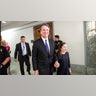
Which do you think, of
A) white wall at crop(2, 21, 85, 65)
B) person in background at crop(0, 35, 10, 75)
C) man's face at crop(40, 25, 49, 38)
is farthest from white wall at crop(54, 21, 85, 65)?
person in background at crop(0, 35, 10, 75)

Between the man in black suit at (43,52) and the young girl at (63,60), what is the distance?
0.08m

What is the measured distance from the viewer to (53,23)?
8.25ft

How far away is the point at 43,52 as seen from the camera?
8.50 ft

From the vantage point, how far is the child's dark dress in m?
2.54

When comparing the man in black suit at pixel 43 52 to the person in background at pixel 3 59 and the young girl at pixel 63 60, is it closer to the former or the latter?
the young girl at pixel 63 60

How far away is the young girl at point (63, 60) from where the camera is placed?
8.36 feet

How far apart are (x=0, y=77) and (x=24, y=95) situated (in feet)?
1.11

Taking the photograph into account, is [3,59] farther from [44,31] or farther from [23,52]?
[44,31]

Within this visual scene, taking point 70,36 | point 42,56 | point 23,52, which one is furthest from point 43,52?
point 70,36

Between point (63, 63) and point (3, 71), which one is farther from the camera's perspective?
point (63, 63)

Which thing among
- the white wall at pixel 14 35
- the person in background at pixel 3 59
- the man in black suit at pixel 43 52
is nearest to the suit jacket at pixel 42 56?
the man in black suit at pixel 43 52

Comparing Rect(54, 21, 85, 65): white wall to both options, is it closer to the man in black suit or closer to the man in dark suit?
the man in black suit
